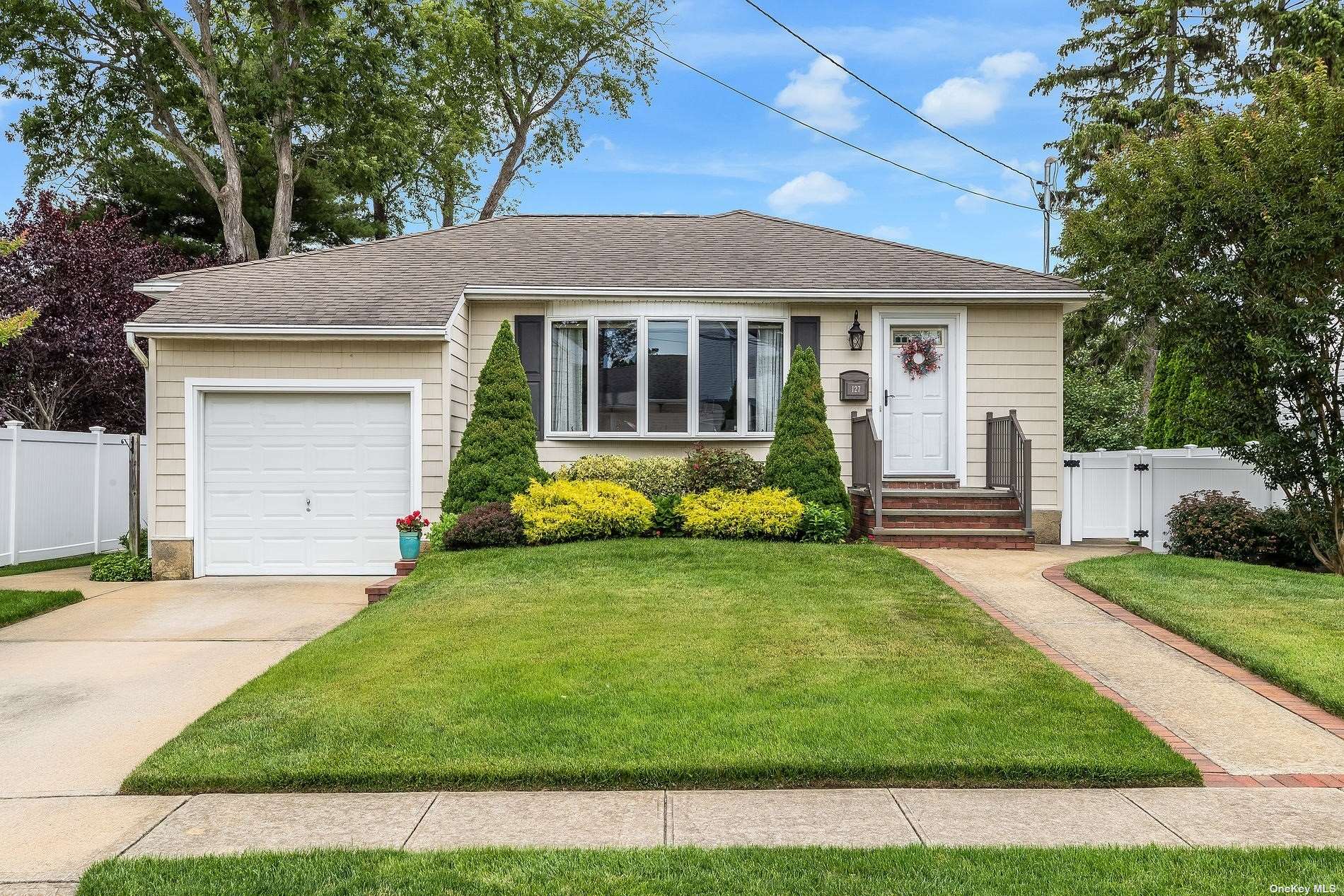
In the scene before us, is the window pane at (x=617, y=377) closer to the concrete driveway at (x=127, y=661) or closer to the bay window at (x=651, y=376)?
the bay window at (x=651, y=376)

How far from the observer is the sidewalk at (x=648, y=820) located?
10.5 ft

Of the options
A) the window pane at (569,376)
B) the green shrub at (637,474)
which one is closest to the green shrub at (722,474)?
the green shrub at (637,474)

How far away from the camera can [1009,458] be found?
1034 centimetres

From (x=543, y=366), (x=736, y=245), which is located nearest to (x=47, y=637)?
(x=543, y=366)

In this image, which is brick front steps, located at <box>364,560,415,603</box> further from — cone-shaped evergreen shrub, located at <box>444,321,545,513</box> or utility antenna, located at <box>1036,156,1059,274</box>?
utility antenna, located at <box>1036,156,1059,274</box>

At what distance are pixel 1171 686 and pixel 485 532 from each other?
21.4 feet

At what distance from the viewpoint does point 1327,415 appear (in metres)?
8.52

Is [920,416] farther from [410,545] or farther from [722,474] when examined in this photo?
[410,545]

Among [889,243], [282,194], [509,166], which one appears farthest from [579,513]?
[509,166]

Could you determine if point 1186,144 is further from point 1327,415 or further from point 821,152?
point 821,152

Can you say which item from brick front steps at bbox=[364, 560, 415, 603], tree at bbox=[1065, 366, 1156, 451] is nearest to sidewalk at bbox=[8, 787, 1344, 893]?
brick front steps at bbox=[364, 560, 415, 603]

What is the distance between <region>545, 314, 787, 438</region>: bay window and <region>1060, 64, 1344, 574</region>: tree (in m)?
4.66

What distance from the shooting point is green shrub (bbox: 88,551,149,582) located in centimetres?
968

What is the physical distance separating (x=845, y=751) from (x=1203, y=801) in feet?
5.06
